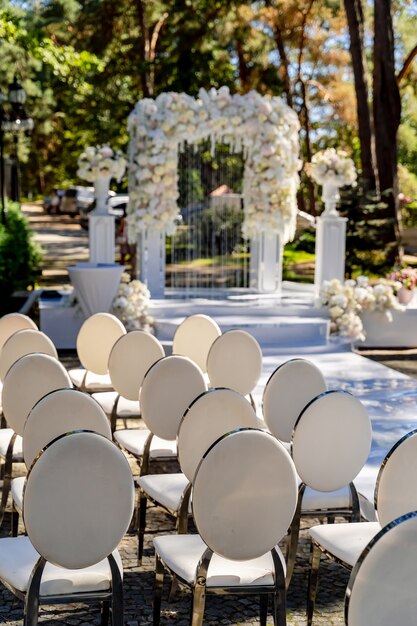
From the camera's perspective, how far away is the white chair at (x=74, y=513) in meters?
3.30

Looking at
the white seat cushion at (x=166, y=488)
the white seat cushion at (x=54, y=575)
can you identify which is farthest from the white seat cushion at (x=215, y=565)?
the white seat cushion at (x=166, y=488)

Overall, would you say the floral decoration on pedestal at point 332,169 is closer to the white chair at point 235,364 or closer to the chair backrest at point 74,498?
the white chair at point 235,364

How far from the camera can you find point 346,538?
3902 mm

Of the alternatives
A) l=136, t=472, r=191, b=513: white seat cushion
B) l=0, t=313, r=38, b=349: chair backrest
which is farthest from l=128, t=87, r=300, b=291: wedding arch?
l=136, t=472, r=191, b=513: white seat cushion

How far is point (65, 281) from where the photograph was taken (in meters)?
18.4

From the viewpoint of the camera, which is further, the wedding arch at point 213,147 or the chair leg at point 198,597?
the wedding arch at point 213,147

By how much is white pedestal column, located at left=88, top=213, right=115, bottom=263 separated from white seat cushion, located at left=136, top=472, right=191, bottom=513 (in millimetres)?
7506

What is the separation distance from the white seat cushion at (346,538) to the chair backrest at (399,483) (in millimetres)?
185

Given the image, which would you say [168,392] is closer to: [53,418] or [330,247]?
[53,418]

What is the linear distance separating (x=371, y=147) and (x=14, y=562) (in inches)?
559

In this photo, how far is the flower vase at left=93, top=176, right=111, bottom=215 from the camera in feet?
39.0

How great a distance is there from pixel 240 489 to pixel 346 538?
75 centimetres

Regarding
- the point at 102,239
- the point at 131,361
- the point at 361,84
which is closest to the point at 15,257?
the point at 102,239

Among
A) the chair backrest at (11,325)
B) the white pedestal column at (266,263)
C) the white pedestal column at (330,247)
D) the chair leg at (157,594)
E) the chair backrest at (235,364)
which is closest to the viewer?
the chair leg at (157,594)
